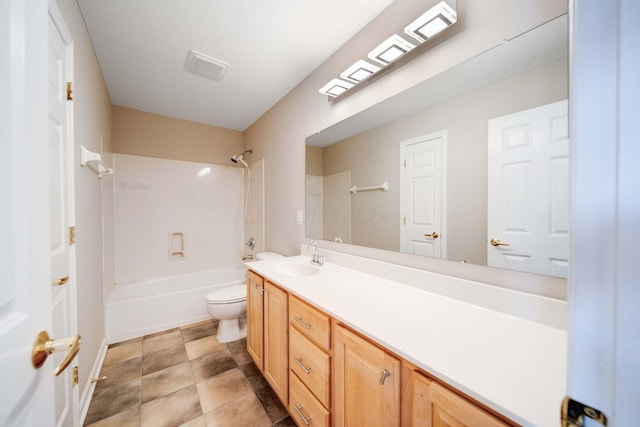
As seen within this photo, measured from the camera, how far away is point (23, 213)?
1.49 ft

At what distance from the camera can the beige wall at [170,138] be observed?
2.66m

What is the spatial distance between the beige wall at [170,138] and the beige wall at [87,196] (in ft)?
2.30

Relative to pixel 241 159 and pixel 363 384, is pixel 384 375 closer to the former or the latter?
pixel 363 384

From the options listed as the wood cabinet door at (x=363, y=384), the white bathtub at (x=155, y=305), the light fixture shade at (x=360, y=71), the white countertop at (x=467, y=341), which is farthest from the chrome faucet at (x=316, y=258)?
the white bathtub at (x=155, y=305)

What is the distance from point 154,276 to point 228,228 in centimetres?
105

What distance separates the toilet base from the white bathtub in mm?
619

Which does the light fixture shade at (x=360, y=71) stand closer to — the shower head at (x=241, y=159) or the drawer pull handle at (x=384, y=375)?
the drawer pull handle at (x=384, y=375)

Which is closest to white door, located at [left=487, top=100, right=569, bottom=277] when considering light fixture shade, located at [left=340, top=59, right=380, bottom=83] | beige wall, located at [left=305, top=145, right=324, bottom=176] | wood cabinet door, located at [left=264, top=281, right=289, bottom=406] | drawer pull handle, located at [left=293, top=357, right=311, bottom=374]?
light fixture shade, located at [left=340, top=59, right=380, bottom=83]

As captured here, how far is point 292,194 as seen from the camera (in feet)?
7.41

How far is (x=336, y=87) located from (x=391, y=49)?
471mm

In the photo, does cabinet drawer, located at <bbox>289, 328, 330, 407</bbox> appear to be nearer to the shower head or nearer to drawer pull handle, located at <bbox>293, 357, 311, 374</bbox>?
drawer pull handle, located at <bbox>293, 357, 311, 374</bbox>

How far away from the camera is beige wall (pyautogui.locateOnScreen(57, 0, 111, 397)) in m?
1.34

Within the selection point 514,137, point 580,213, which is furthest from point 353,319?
point 514,137

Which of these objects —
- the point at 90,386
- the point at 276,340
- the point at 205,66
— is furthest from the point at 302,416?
the point at 205,66
